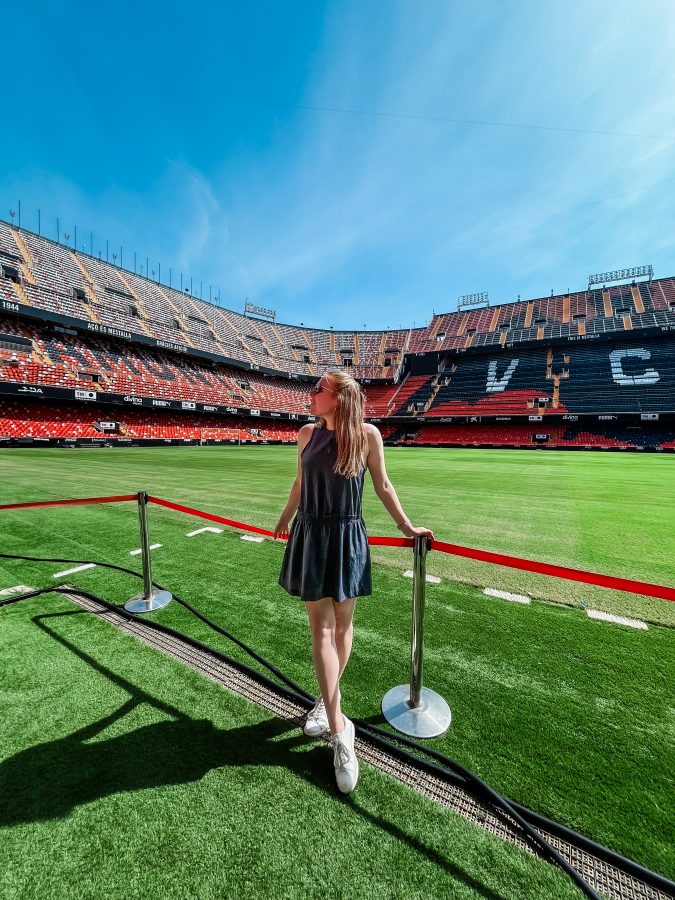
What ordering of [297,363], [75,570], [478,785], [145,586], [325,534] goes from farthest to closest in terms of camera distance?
1. [297,363]
2. [75,570]
3. [145,586]
4. [325,534]
5. [478,785]

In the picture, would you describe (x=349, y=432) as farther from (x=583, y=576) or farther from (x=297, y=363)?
(x=297, y=363)

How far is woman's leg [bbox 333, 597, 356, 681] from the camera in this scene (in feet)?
5.89

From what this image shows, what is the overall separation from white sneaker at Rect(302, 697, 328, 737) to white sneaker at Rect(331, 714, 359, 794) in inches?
Result: 9.7

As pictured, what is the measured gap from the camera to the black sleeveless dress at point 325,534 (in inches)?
66.2

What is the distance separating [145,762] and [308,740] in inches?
30.6

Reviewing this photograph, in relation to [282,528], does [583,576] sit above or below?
below

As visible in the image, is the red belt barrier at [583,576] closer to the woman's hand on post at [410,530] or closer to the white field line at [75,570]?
the woman's hand on post at [410,530]

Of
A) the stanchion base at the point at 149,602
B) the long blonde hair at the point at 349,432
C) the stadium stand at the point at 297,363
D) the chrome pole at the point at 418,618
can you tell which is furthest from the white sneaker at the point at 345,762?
the stadium stand at the point at 297,363

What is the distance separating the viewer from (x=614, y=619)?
10.3ft

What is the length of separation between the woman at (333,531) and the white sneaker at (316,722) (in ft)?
0.88

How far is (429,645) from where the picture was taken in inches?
108

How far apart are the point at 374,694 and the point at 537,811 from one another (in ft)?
3.04

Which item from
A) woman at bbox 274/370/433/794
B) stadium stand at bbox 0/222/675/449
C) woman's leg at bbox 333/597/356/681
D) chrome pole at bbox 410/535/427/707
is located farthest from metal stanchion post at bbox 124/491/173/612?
stadium stand at bbox 0/222/675/449

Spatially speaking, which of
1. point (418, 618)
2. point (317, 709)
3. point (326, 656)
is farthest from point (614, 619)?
point (326, 656)
